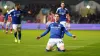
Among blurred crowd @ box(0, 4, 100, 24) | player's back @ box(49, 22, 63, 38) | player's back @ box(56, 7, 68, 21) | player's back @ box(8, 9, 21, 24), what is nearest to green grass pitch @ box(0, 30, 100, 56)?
player's back @ box(49, 22, 63, 38)

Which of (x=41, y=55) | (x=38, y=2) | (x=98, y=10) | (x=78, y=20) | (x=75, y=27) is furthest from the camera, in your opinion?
(x=38, y=2)

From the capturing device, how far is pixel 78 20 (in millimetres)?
42969

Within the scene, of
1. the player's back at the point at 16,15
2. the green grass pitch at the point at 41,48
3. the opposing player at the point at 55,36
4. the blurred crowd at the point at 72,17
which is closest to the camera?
the green grass pitch at the point at 41,48

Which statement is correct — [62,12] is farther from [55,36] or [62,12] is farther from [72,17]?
[72,17]

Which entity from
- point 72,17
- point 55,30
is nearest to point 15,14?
point 55,30

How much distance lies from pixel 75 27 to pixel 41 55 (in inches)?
1087

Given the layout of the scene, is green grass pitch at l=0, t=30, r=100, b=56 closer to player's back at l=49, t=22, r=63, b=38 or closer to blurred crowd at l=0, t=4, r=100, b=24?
player's back at l=49, t=22, r=63, b=38

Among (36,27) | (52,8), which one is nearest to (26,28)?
(36,27)

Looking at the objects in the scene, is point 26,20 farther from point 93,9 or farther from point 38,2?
point 93,9

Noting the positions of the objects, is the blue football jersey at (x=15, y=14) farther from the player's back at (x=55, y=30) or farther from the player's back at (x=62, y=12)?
the player's back at (x=55, y=30)

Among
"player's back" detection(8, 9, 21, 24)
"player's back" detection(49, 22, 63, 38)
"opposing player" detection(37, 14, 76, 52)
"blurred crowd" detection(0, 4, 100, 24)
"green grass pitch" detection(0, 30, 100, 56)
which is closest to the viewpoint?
"green grass pitch" detection(0, 30, 100, 56)

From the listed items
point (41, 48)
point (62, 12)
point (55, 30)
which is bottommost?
point (41, 48)

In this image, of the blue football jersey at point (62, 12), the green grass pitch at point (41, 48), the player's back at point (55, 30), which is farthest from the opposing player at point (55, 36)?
the blue football jersey at point (62, 12)

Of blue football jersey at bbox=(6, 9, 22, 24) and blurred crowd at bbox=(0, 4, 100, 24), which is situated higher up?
blue football jersey at bbox=(6, 9, 22, 24)
